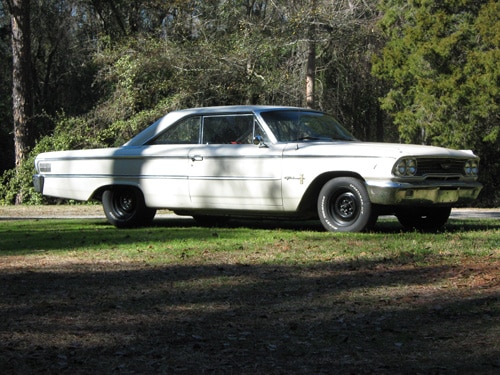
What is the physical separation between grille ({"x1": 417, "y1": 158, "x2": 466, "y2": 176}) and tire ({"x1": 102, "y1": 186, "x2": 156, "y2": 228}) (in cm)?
406

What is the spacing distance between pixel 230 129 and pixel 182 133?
0.83m

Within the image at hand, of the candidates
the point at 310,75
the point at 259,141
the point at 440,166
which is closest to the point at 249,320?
the point at 440,166

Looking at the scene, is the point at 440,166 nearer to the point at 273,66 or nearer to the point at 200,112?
the point at 200,112

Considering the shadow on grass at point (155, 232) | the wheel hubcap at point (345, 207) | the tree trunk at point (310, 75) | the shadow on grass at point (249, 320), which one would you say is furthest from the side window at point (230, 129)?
the tree trunk at point (310, 75)

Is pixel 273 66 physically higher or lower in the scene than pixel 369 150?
higher

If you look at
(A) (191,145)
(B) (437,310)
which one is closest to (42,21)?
(A) (191,145)

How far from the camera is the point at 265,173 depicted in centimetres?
1177

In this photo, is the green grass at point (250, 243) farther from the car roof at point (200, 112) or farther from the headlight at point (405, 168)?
the car roof at point (200, 112)

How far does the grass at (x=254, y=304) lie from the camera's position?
5.14 meters

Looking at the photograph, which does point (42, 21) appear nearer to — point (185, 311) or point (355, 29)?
point (355, 29)

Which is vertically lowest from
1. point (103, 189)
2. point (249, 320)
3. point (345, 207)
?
point (249, 320)

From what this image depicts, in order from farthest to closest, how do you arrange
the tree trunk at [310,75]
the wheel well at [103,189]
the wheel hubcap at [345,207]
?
1. the tree trunk at [310,75]
2. the wheel well at [103,189]
3. the wheel hubcap at [345,207]

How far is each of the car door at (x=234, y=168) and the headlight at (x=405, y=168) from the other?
5.17ft

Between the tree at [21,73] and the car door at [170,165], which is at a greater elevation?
the tree at [21,73]
